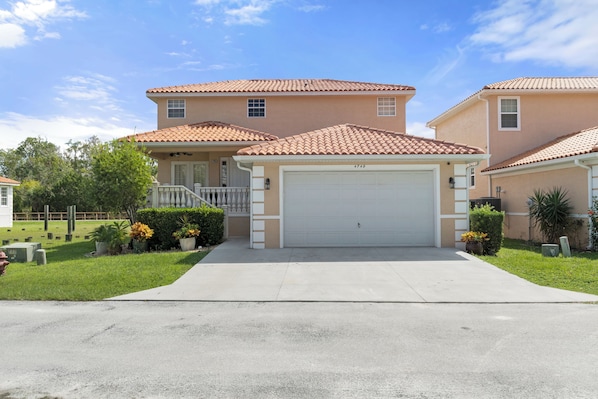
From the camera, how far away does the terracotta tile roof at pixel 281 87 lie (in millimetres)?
18375

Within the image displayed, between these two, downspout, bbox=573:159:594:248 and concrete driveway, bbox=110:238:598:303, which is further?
downspout, bbox=573:159:594:248

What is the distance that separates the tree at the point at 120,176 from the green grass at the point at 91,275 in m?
2.02

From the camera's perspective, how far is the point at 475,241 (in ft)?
36.4

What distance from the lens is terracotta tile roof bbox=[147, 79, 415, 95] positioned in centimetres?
1838

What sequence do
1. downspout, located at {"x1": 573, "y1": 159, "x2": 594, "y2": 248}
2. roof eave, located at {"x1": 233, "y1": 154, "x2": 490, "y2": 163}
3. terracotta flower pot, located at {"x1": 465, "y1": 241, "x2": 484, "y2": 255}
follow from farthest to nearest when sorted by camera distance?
downspout, located at {"x1": 573, "y1": 159, "x2": 594, "y2": 248}
roof eave, located at {"x1": 233, "y1": 154, "x2": 490, "y2": 163}
terracotta flower pot, located at {"x1": 465, "y1": 241, "x2": 484, "y2": 255}

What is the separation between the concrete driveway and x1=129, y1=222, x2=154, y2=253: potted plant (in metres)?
2.19

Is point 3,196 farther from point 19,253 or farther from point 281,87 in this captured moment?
point 281,87

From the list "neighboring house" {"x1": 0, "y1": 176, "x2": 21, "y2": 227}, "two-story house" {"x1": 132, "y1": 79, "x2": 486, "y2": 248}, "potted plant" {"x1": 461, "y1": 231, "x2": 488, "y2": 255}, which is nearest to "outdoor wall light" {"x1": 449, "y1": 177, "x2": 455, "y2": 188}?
"two-story house" {"x1": 132, "y1": 79, "x2": 486, "y2": 248}

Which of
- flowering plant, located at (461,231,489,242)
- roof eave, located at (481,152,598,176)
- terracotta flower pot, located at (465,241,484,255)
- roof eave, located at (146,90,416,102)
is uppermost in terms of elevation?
roof eave, located at (146,90,416,102)

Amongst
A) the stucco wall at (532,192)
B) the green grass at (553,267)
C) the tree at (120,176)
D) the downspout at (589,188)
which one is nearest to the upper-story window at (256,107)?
the tree at (120,176)

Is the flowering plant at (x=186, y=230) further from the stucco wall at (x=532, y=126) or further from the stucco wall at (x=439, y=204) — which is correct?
the stucco wall at (x=532, y=126)

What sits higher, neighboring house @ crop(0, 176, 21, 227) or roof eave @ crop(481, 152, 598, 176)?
roof eave @ crop(481, 152, 598, 176)

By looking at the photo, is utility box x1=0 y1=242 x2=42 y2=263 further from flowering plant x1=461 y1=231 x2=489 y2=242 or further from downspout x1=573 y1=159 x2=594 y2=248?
downspout x1=573 y1=159 x2=594 y2=248

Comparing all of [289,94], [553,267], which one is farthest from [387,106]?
[553,267]
